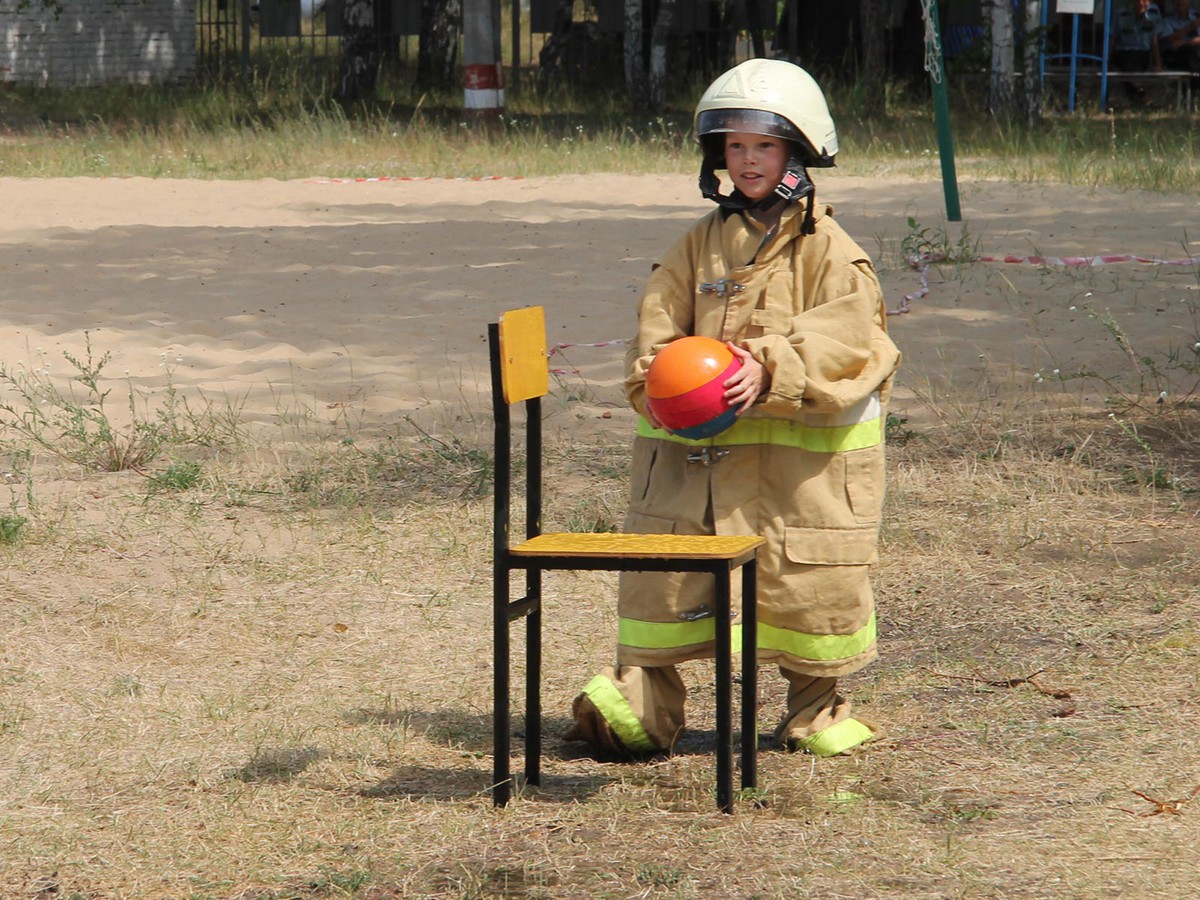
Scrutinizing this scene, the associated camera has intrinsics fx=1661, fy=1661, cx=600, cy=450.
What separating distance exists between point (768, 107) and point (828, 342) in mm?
529

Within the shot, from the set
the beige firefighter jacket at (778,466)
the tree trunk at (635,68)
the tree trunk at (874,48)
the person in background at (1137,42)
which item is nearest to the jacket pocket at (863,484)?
the beige firefighter jacket at (778,466)

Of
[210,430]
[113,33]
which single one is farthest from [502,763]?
[113,33]

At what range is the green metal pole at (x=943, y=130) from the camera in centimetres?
1066

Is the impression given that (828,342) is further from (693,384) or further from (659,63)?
(659,63)

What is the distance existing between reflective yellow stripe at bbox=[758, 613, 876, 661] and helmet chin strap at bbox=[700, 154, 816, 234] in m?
0.89

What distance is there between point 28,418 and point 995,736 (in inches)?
186

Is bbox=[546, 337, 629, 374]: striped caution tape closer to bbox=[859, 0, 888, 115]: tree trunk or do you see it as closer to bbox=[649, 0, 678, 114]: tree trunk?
bbox=[649, 0, 678, 114]: tree trunk

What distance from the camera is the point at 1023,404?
23.4 ft

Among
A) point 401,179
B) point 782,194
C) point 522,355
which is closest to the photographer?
point 522,355

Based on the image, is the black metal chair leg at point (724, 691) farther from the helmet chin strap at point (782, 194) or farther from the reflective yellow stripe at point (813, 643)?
the helmet chin strap at point (782, 194)

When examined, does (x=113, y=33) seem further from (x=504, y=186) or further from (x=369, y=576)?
(x=369, y=576)

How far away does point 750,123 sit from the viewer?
360 cm

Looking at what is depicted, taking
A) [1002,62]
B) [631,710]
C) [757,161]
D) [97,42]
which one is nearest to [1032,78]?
[1002,62]

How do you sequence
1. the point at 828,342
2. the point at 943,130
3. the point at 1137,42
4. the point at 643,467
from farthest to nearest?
the point at 1137,42 < the point at 943,130 < the point at 643,467 < the point at 828,342
